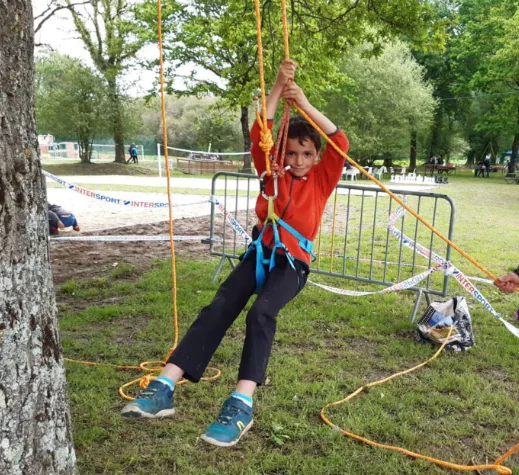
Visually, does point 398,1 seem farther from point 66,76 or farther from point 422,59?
point 422,59

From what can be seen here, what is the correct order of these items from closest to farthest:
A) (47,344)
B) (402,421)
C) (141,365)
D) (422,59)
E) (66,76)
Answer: (47,344)
(402,421)
(141,365)
(66,76)
(422,59)

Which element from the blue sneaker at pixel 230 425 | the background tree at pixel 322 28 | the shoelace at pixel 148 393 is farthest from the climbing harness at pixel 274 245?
the background tree at pixel 322 28

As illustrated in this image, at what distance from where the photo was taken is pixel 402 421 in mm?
3240

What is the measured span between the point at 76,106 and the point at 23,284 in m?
31.6

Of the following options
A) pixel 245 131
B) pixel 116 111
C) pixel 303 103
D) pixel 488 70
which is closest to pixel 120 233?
pixel 303 103

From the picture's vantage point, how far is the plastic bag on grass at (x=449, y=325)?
4.43 m

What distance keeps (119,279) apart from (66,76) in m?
28.3

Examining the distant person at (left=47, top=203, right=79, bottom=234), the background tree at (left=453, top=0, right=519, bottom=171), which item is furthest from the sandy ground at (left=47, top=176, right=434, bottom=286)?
the background tree at (left=453, top=0, right=519, bottom=171)

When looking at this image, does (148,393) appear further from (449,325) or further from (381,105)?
(381,105)

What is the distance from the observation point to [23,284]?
2004mm

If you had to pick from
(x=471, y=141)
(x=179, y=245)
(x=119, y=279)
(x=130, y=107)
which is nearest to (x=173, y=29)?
(x=130, y=107)

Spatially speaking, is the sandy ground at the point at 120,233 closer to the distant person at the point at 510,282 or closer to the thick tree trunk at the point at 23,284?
the distant person at the point at 510,282

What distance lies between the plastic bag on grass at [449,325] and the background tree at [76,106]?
29851 millimetres

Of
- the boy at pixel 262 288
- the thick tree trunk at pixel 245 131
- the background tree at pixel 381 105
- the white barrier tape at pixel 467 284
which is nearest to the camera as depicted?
the boy at pixel 262 288
